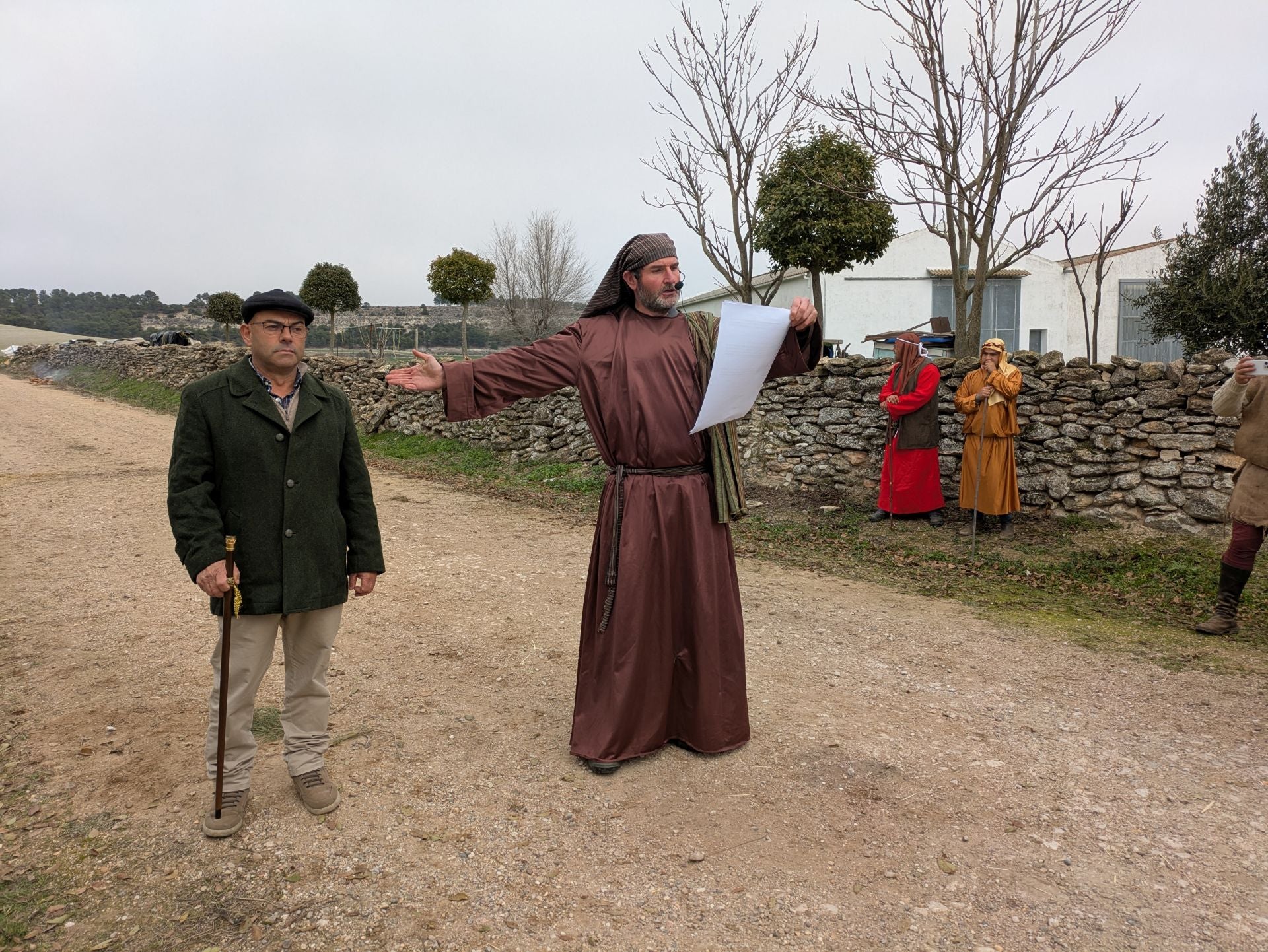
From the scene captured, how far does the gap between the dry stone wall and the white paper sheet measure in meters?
5.40

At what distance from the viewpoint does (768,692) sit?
13.9 feet

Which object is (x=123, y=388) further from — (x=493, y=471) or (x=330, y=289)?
(x=493, y=471)

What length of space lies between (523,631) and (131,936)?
9.66 ft

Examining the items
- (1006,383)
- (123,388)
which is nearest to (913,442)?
(1006,383)

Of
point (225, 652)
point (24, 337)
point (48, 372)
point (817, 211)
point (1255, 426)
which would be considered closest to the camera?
point (225, 652)

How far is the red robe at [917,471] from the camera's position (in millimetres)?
8320

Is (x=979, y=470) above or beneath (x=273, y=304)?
beneath

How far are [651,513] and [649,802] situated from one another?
3.60 feet

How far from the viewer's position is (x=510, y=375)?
10.8ft

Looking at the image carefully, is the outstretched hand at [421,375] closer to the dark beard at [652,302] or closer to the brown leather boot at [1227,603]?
the dark beard at [652,302]

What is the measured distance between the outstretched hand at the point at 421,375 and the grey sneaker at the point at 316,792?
1447mm

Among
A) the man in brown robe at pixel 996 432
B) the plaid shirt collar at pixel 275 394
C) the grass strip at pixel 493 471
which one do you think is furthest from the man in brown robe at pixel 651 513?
the grass strip at pixel 493 471

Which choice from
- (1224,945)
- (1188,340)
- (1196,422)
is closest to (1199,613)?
(1196,422)

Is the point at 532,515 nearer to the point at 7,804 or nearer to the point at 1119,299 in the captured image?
the point at 7,804
